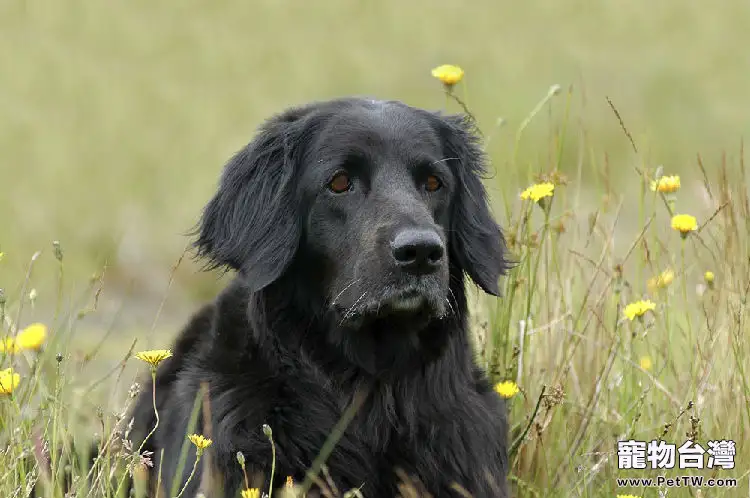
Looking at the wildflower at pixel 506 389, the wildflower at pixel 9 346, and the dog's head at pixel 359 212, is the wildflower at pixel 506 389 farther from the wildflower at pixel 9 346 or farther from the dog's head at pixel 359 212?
the wildflower at pixel 9 346

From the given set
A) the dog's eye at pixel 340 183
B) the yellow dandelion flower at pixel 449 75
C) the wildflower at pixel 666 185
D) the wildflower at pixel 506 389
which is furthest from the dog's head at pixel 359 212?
the wildflower at pixel 666 185

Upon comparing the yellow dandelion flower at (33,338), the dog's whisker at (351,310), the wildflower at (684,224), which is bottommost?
the yellow dandelion flower at (33,338)

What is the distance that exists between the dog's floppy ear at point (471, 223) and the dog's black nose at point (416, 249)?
570 mm

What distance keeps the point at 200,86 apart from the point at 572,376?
957 centimetres

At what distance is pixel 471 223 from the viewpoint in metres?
4.27

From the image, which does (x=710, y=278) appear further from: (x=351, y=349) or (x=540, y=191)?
(x=351, y=349)

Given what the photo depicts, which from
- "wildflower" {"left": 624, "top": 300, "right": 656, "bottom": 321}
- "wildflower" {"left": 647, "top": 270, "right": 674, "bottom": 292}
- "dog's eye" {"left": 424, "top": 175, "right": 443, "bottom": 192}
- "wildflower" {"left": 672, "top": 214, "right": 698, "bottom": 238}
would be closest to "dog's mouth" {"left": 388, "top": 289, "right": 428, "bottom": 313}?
"dog's eye" {"left": 424, "top": 175, "right": 443, "bottom": 192}

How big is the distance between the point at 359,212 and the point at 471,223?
0.58 meters

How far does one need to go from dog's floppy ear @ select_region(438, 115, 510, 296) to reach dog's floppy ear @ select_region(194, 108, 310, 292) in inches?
23.0

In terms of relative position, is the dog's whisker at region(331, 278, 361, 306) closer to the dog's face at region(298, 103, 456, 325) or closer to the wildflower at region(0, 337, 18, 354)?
the dog's face at region(298, 103, 456, 325)

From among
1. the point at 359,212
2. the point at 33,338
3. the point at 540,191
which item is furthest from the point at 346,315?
the point at 33,338

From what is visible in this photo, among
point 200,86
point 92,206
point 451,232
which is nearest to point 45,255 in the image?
point 92,206

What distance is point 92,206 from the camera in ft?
35.5

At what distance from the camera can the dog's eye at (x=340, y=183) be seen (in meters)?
3.96
